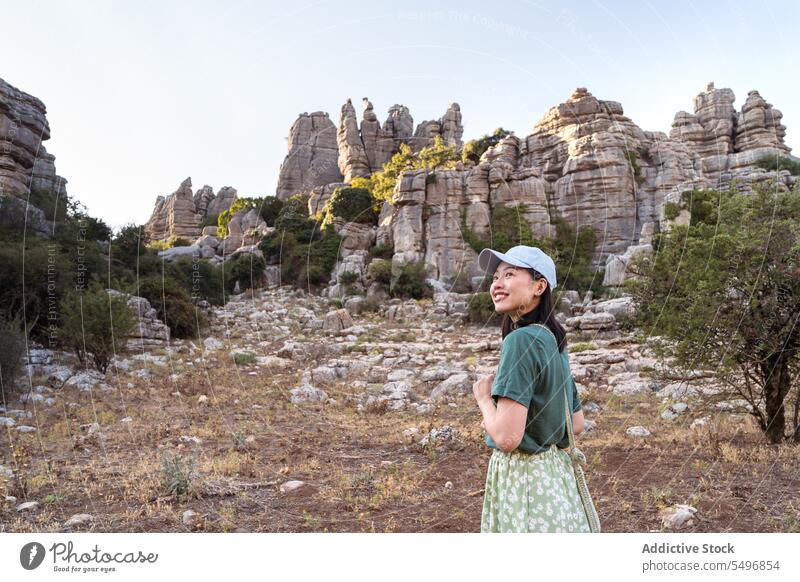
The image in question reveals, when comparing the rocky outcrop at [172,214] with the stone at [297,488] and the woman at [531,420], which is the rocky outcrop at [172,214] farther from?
the woman at [531,420]

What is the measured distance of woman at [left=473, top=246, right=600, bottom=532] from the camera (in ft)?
5.01

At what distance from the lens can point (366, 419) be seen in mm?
7086

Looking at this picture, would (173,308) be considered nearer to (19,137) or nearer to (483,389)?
(19,137)

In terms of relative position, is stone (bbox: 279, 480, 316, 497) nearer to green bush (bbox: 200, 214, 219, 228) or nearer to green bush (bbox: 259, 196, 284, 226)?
green bush (bbox: 259, 196, 284, 226)

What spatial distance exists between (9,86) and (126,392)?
1368 cm

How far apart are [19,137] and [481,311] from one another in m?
16.1

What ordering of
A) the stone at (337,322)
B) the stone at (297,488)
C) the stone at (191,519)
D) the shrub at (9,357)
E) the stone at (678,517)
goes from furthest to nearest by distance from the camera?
the stone at (337,322) < the shrub at (9,357) < the stone at (297,488) < the stone at (191,519) < the stone at (678,517)

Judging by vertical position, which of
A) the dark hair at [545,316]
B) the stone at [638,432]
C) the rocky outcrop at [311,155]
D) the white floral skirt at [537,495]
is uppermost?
the rocky outcrop at [311,155]

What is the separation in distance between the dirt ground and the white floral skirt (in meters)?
1.95

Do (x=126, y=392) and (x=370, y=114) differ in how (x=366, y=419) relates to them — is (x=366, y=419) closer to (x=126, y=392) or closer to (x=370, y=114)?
(x=126, y=392)

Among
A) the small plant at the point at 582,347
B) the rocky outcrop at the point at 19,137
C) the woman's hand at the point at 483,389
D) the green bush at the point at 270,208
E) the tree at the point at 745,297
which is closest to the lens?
the woman's hand at the point at 483,389

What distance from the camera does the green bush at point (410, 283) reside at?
69.6ft

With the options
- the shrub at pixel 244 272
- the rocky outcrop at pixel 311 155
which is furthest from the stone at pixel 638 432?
the rocky outcrop at pixel 311 155

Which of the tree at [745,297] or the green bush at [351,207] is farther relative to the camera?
the green bush at [351,207]
